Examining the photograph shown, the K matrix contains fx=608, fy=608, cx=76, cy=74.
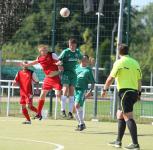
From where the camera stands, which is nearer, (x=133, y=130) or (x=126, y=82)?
(x=133, y=130)

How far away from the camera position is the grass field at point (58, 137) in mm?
12031

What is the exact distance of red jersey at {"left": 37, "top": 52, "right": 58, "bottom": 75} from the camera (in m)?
16.9

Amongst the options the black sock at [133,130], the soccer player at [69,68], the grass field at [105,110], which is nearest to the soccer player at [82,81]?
the soccer player at [69,68]

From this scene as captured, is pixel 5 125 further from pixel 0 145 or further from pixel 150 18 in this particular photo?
pixel 150 18

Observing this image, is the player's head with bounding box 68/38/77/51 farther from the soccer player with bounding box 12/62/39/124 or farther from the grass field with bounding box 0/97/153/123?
the grass field with bounding box 0/97/153/123

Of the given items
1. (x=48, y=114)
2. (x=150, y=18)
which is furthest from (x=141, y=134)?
(x=150, y=18)

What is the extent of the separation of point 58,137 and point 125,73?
2.51 metres

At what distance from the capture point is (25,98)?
17859 mm

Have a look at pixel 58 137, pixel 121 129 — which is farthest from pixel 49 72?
pixel 121 129

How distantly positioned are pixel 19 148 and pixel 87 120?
9.07 meters

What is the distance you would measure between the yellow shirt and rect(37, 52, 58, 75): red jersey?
4874 mm

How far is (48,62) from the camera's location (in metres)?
17.0

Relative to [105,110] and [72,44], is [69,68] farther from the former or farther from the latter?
[105,110]

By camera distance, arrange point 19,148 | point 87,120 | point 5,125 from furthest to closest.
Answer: point 87,120, point 5,125, point 19,148
